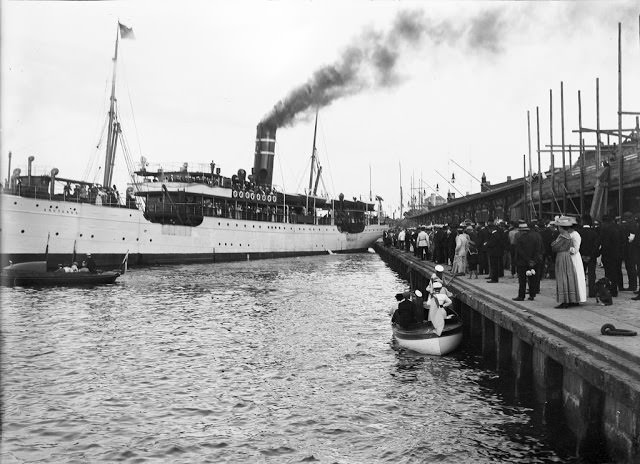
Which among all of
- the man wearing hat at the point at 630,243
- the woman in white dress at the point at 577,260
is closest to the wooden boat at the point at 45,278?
the woman in white dress at the point at 577,260

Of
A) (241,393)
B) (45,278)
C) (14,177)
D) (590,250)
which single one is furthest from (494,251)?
(14,177)

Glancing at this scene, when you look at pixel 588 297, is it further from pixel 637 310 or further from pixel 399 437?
pixel 399 437

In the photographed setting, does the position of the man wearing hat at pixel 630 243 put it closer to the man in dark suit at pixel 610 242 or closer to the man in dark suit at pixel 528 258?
the man in dark suit at pixel 610 242

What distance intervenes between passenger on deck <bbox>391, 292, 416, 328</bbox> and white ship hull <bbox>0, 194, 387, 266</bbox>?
2042cm

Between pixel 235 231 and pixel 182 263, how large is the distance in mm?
6927

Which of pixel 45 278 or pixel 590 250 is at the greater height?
pixel 590 250

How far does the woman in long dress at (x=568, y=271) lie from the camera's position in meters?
10.7

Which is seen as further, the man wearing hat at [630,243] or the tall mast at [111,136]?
the tall mast at [111,136]

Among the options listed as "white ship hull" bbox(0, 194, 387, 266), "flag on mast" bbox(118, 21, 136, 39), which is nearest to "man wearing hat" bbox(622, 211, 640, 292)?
"white ship hull" bbox(0, 194, 387, 266)

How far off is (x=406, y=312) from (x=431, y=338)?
0.87 meters

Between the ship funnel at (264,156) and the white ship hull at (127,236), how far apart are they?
5.56 metres

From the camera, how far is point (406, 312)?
13.3 m

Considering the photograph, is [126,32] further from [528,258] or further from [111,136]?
[528,258]

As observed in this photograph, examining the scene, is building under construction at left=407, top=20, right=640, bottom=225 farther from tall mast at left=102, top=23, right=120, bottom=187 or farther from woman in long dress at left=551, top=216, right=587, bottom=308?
tall mast at left=102, top=23, right=120, bottom=187
